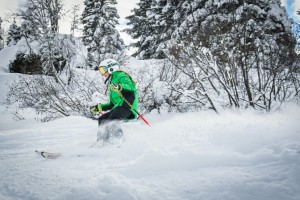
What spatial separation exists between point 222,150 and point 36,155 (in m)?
2.81

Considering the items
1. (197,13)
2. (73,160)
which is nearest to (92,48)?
(197,13)

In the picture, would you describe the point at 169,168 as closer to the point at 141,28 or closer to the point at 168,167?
the point at 168,167

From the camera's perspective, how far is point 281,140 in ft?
10.8

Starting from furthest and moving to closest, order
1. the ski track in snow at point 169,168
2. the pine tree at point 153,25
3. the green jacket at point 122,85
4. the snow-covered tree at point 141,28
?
the snow-covered tree at point 141,28 < the pine tree at point 153,25 < the green jacket at point 122,85 < the ski track in snow at point 169,168

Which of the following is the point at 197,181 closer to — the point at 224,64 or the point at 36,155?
the point at 36,155

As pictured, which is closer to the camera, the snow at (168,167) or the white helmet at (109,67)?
the snow at (168,167)

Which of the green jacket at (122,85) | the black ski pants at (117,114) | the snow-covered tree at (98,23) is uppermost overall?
the snow-covered tree at (98,23)

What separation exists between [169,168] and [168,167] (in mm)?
38

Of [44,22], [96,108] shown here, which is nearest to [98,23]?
[44,22]

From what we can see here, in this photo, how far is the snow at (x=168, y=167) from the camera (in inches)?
77.3

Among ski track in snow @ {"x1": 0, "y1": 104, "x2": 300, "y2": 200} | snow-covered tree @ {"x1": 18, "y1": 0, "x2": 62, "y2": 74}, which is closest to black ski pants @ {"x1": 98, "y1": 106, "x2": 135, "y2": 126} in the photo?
ski track in snow @ {"x1": 0, "y1": 104, "x2": 300, "y2": 200}

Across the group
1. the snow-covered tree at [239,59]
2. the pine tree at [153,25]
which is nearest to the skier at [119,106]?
the snow-covered tree at [239,59]

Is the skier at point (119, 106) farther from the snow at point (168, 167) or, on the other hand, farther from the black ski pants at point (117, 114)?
the snow at point (168, 167)

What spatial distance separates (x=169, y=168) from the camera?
102 inches
